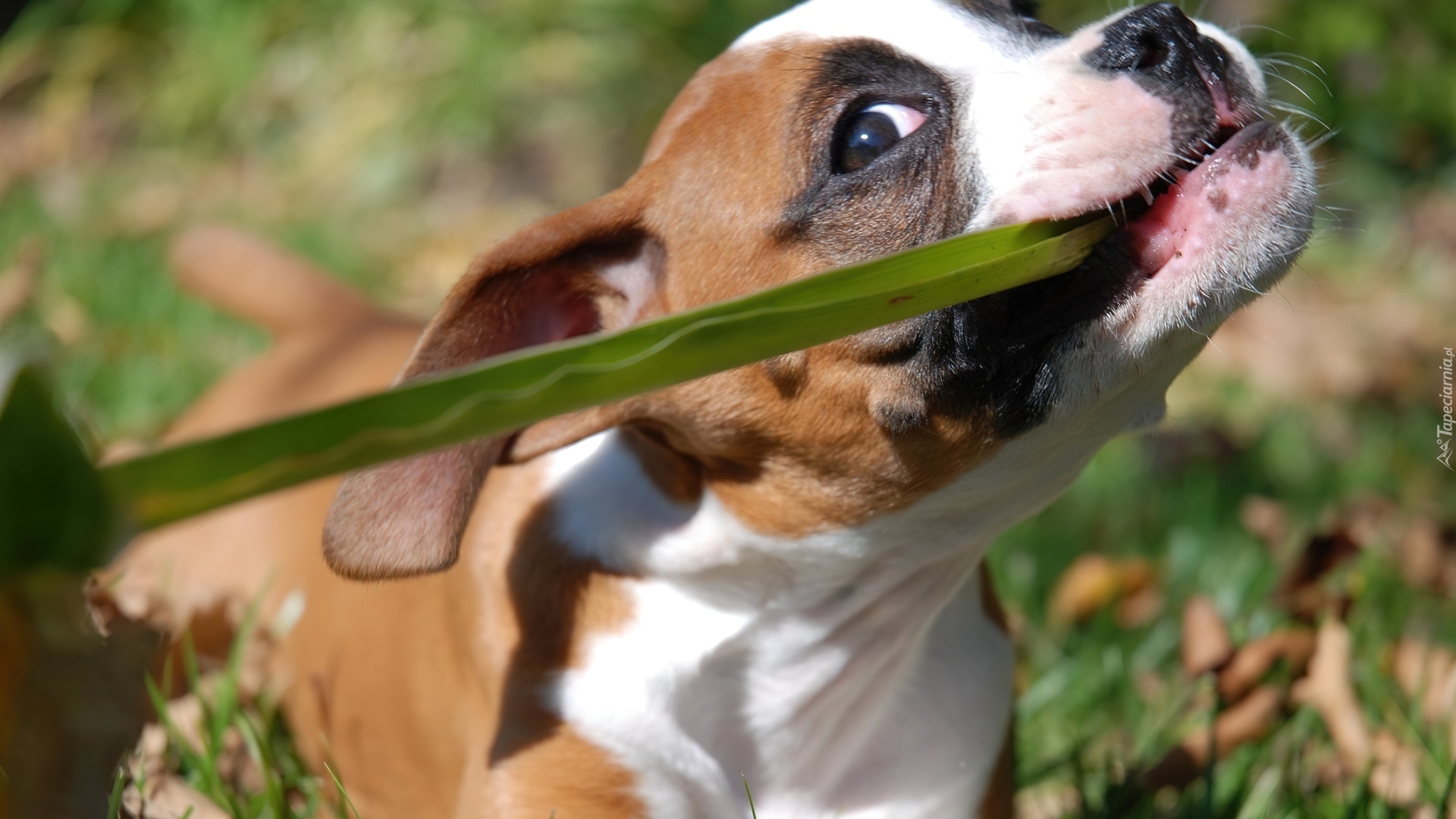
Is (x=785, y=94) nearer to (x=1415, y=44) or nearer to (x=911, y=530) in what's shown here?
(x=911, y=530)

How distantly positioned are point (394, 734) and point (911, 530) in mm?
1077

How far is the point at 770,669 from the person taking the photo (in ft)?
7.52

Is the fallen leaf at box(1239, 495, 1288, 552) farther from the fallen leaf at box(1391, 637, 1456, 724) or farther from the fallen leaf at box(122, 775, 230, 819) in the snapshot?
the fallen leaf at box(122, 775, 230, 819)

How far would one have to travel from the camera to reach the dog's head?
1.93 meters

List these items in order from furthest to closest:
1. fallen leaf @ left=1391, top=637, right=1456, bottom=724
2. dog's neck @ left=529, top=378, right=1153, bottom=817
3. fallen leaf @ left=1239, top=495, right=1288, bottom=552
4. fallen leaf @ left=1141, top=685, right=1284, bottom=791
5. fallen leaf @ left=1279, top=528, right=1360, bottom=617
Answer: fallen leaf @ left=1239, top=495, right=1288, bottom=552 < fallen leaf @ left=1279, top=528, right=1360, bottom=617 < fallen leaf @ left=1391, top=637, right=1456, bottom=724 < fallen leaf @ left=1141, top=685, right=1284, bottom=791 < dog's neck @ left=529, top=378, right=1153, bottom=817

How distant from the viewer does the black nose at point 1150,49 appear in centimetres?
199

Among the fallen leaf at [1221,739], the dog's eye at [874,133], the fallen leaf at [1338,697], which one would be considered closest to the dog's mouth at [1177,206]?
the dog's eye at [874,133]

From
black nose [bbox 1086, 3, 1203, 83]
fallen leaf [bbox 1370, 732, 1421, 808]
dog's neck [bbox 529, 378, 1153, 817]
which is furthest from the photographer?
fallen leaf [bbox 1370, 732, 1421, 808]

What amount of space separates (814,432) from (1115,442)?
8.67ft

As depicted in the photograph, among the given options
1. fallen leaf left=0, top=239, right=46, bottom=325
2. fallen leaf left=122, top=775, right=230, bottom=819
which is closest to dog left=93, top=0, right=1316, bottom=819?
fallen leaf left=122, top=775, right=230, bottom=819

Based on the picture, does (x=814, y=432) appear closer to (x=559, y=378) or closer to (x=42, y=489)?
(x=559, y=378)

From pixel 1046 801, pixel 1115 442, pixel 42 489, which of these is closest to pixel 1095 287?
pixel 1046 801

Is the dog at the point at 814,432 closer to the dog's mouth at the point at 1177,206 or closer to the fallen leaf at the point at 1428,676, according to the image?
the dog's mouth at the point at 1177,206

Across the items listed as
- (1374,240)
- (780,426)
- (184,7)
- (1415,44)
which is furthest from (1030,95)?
(184,7)
